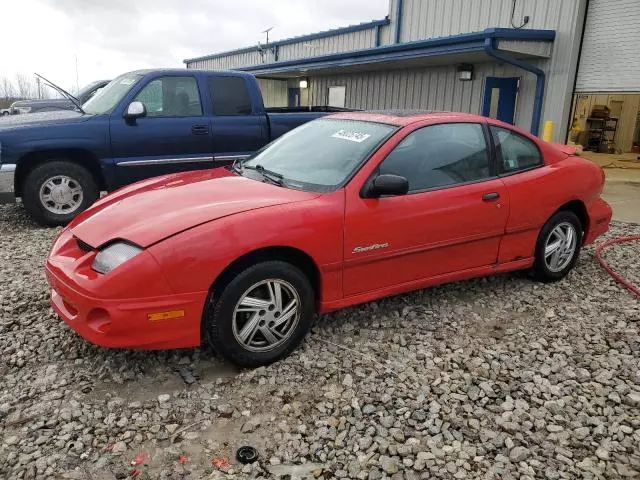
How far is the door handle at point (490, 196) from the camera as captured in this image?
396 centimetres

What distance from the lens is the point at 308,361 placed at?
130 inches

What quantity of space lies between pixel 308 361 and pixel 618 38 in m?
8.71

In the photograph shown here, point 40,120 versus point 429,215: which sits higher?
point 40,120

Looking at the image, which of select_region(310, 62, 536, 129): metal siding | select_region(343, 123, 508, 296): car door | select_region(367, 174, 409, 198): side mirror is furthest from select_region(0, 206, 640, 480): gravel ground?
select_region(310, 62, 536, 129): metal siding

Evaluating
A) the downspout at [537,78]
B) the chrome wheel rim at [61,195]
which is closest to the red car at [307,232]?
the chrome wheel rim at [61,195]

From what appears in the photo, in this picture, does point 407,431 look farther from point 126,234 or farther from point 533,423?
point 126,234

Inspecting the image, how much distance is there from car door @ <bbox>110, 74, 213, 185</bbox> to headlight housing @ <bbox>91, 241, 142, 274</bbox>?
3.75 metres

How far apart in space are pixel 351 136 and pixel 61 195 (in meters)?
4.12

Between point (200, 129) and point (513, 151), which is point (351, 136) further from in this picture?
point (200, 129)

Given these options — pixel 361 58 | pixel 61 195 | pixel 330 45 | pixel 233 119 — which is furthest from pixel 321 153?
pixel 330 45

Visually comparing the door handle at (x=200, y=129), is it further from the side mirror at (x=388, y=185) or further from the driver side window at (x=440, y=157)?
the side mirror at (x=388, y=185)

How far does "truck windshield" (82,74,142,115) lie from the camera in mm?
6453

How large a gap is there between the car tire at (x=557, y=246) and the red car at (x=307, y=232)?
0.02 metres

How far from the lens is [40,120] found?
611cm
